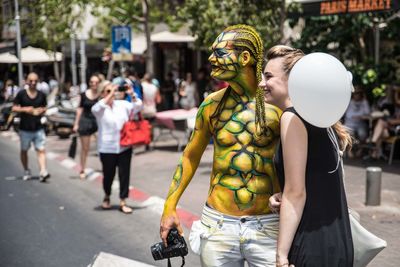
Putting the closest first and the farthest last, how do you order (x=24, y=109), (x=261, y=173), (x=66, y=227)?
(x=261, y=173) → (x=66, y=227) → (x=24, y=109)

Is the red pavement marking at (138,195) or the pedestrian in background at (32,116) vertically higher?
the pedestrian in background at (32,116)

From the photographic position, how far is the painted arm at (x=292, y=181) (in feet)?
8.98

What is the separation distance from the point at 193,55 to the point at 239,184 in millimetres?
27259

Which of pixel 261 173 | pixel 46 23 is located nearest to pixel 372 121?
pixel 261 173

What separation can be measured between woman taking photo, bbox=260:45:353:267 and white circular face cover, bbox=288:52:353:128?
0.22ft

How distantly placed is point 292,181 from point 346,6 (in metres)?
10.3

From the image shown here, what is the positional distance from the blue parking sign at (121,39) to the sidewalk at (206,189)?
2326 millimetres

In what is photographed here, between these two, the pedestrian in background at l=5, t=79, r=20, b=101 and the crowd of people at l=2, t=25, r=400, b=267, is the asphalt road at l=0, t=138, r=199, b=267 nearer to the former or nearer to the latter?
the crowd of people at l=2, t=25, r=400, b=267

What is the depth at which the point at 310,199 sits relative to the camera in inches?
110

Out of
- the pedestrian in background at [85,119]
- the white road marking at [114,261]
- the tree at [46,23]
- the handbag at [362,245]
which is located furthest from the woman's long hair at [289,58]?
the tree at [46,23]

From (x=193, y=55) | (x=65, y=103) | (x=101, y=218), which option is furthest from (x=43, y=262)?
(x=193, y=55)

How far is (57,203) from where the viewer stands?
30.9ft

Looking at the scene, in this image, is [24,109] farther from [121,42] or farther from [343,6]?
[343,6]

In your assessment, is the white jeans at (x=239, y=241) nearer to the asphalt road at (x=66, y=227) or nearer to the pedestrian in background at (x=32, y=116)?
the asphalt road at (x=66, y=227)
